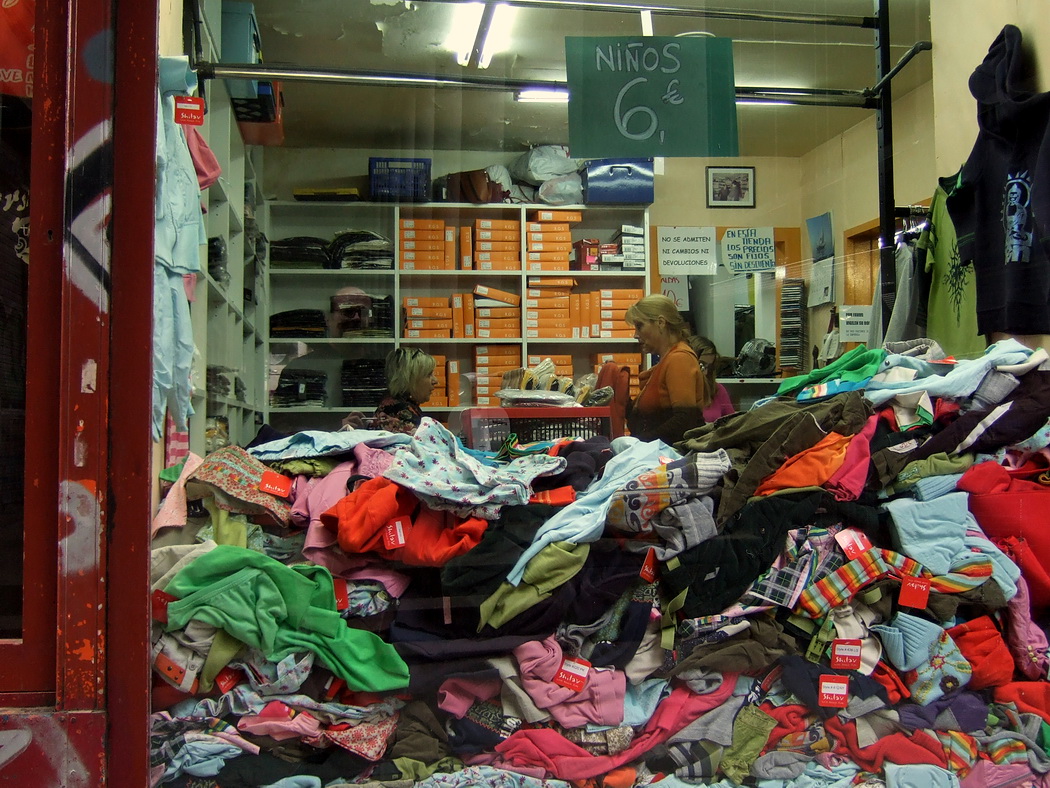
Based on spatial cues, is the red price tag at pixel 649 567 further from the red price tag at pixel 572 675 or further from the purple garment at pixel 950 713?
the purple garment at pixel 950 713

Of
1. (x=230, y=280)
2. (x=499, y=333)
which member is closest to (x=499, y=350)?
(x=499, y=333)

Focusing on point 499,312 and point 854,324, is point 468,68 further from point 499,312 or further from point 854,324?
point 854,324

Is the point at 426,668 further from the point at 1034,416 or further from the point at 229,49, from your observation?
the point at 229,49

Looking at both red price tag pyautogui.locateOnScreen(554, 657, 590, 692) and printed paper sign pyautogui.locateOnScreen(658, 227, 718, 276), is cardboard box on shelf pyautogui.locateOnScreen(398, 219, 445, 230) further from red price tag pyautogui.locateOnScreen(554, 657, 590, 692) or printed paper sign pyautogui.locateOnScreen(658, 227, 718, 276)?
red price tag pyautogui.locateOnScreen(554, 657, 590, 692)

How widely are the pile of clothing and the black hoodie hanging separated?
1.09 ft

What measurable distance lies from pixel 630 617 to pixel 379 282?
1.05 m

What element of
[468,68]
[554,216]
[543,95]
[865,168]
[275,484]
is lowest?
[275,484]

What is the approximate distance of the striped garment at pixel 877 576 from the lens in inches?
61.4

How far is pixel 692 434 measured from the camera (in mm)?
1845

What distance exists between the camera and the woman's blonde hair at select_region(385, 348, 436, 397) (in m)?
1.92

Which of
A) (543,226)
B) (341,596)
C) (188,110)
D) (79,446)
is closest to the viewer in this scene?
(79,446)

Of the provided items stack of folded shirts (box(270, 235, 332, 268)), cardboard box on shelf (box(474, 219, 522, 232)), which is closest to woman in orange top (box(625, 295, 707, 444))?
cardboard box on shelf (box(474, 219, 522, 232))

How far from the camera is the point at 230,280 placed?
2.14m

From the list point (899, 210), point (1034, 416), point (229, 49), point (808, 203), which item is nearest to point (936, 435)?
point (1034, 416)
